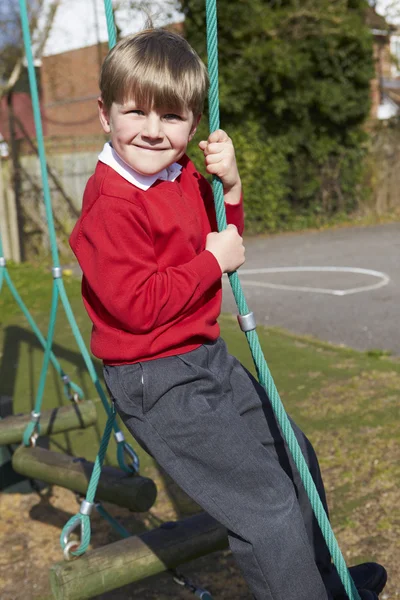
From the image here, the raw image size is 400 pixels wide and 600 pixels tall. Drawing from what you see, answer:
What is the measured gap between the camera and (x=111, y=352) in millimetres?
1990

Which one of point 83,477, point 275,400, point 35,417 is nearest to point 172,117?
point 275,400

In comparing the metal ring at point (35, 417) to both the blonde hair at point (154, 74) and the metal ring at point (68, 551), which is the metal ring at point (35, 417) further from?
the blonde hair at point (154, 74)

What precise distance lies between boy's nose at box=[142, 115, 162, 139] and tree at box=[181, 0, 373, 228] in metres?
13.0

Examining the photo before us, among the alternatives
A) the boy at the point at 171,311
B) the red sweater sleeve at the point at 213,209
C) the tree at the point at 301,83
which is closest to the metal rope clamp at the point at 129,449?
the boy at the point at 171,311

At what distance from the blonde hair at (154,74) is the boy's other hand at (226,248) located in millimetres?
325

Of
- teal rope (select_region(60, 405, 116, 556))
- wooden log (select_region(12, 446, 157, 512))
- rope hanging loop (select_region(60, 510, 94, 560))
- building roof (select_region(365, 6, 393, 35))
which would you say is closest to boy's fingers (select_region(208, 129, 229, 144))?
teal rope (select_region(60, 405, 116, 556))

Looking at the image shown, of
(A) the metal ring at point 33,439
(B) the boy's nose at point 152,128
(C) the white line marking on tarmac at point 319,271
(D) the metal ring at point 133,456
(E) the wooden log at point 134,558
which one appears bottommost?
(C) the white line marking on tarmac at point 319,271

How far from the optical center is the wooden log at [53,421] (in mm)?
3529

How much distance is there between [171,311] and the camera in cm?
192

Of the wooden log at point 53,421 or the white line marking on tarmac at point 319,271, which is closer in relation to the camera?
the wooden log at point 53,421

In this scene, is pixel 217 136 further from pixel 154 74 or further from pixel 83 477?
pixel 83 477

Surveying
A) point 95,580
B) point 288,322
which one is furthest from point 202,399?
point 288,322

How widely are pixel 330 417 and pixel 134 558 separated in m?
2.19

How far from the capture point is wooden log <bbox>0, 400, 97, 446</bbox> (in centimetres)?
353
